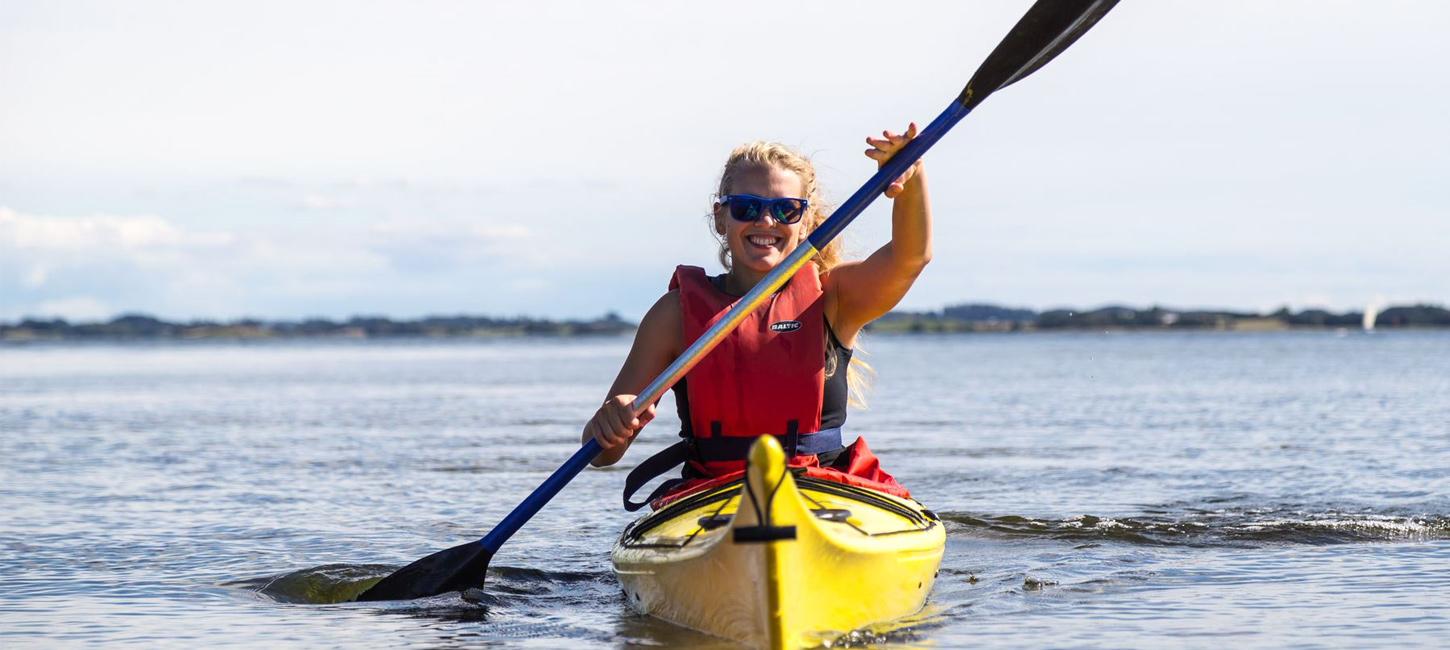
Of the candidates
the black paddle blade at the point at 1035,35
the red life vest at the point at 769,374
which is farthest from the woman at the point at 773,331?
the black paddle blade at the point at 1035,35

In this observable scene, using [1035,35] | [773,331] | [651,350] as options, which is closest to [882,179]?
[773,331]

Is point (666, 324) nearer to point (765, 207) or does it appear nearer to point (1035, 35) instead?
point (765, 207)

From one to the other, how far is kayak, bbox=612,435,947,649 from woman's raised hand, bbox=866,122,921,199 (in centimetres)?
105

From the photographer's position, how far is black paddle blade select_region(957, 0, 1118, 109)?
18.8ft

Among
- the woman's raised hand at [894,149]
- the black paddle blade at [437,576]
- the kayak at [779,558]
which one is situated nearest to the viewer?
the kayak at [779,558]

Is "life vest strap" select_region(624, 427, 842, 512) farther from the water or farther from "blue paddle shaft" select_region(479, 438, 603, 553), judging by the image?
the water

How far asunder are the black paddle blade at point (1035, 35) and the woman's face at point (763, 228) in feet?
2.72

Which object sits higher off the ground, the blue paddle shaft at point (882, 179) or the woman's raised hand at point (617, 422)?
the blue paddle shaft at point (882, 179)

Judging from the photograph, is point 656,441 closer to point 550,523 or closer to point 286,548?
point 550,523

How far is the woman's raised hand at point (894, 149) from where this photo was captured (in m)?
5.27

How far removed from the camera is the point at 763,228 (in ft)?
18.3

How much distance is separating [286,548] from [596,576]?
6.53 ft

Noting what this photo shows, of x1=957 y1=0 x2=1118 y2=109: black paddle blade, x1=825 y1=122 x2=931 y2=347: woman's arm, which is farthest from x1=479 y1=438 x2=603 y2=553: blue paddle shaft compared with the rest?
x1=957 y1=0 x2=1118 y2=109: black paddle blade

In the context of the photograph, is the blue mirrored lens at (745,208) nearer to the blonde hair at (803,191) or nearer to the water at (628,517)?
the blonde hair at (803,191)
